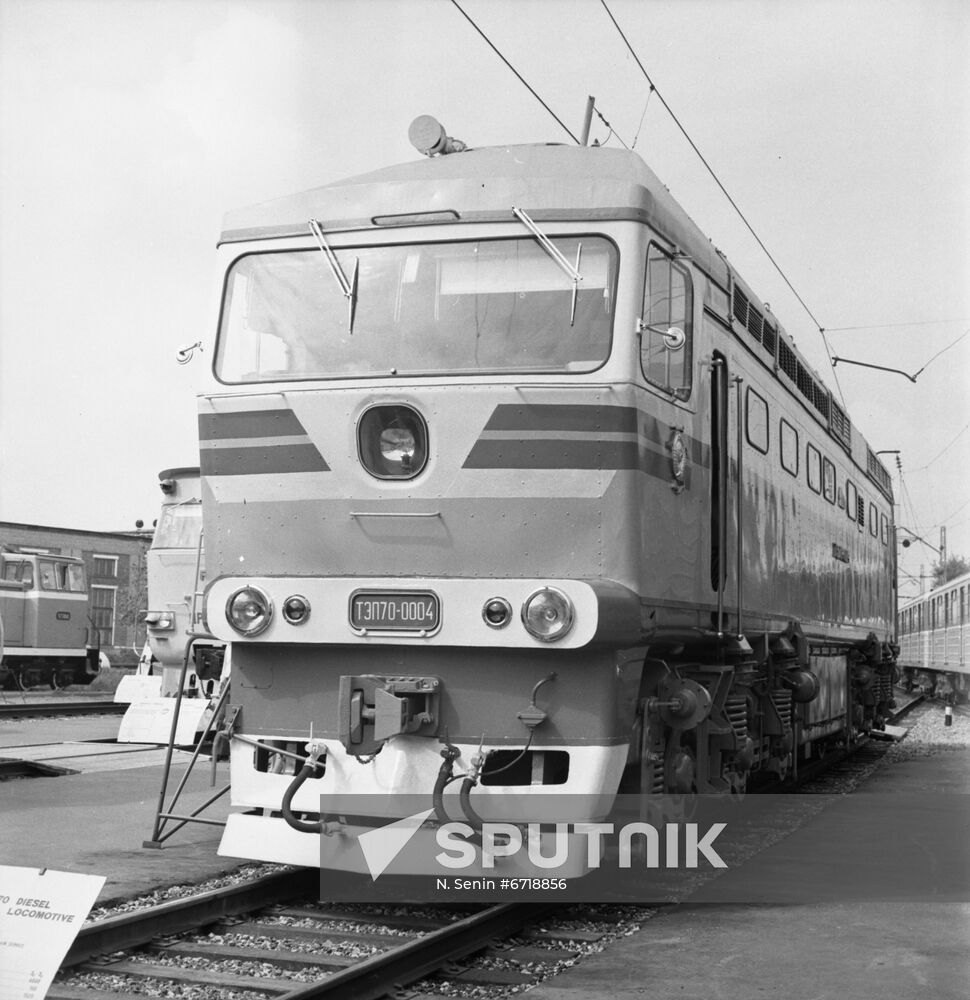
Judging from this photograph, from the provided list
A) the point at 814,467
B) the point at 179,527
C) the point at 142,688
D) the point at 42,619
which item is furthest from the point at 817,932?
the point at 42,619

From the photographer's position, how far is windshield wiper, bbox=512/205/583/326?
6.93m

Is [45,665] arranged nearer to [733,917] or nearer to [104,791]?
[104,791]

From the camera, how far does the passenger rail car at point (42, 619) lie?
29.4 metres

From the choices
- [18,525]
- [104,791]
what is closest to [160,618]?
[104,791]

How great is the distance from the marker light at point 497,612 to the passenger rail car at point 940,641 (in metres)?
22.9

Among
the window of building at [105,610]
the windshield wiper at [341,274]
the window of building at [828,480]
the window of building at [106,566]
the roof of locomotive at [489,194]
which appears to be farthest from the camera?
the window of building at [105,610]

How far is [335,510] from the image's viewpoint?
705 centimetres

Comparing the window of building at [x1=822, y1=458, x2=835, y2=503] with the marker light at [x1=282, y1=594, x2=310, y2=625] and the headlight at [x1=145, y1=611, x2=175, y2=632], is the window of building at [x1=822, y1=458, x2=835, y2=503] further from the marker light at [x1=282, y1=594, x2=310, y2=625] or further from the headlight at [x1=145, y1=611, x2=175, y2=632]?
the headlight at [x1=145, y1=611, x2=175, y2=632]

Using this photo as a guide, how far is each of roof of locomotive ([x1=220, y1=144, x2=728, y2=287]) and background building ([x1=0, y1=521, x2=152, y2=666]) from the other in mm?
38383

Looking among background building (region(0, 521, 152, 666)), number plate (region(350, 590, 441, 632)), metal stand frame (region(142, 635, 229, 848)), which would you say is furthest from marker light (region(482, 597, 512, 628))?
background building (region(0, 521, 152, 666))

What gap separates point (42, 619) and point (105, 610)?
20706 millimetres

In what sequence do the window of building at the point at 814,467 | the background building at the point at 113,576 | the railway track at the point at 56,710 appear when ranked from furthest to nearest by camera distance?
the background building at the point at 113,576, the railway track at the point at 56,710, the window of building at the point at 814,467

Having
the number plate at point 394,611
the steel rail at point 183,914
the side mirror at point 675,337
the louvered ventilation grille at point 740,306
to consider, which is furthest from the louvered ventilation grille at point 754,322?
the steel rail at point 183,914

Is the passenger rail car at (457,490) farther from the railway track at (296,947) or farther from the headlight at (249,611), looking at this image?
the railway track at (296,947)
